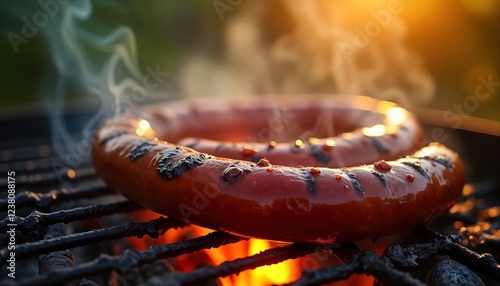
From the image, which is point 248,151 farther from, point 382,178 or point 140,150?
point 382,178

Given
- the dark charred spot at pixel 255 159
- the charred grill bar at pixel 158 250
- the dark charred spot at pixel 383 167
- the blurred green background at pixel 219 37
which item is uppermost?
the blurred green background at pixel 219 37

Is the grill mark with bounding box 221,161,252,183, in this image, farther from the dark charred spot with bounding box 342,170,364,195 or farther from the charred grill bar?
the dark charred spot with bounding box 342,170,364,195

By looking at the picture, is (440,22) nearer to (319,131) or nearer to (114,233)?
(319,131)

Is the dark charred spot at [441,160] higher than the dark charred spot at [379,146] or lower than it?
lower

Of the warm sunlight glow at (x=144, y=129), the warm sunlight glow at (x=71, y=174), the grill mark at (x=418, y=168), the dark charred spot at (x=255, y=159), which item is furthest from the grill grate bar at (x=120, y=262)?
the warm sunlight glow at (x=71, y=174)

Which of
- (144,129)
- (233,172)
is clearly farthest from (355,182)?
(144,129)

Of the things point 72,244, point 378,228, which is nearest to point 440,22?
point 378,228

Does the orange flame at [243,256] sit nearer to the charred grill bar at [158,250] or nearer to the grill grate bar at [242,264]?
the charred grill bar at [158,250]

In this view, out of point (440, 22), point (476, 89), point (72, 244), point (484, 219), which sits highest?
point (440, 22)
